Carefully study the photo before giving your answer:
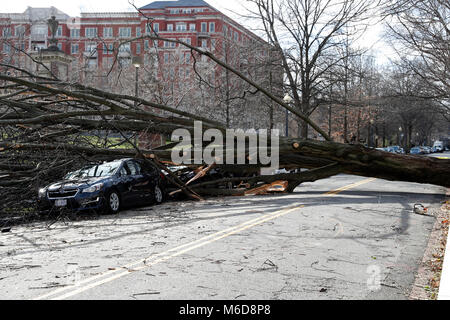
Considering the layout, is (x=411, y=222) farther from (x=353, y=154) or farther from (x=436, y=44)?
(x=436, y=44)

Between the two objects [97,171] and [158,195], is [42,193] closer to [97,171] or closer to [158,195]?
[97,171]

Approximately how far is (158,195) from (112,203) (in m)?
2.48

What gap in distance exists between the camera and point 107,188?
11.8m

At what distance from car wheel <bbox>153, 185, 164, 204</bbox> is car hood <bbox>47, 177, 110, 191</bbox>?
8.14ft

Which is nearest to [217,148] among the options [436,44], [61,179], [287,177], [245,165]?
[245,165]

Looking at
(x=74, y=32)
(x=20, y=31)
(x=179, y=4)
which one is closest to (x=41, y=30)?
(x=74, y=32)

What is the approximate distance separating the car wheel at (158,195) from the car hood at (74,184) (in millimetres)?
2482

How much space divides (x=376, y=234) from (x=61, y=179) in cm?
826

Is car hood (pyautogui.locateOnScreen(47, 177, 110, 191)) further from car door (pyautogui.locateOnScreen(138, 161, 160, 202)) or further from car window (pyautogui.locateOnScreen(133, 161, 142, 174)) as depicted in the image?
car door (pyautogui.locateOnScreen(138, 161, 160, 202))

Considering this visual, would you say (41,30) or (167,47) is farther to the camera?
(41,30)

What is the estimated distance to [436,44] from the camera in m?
18.6

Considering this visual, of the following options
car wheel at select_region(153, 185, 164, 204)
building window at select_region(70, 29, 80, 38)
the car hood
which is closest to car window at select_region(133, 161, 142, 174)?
car wheel at select_region(153, 185, 164, 204)

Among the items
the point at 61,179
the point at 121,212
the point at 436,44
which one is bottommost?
the point at 121,212
